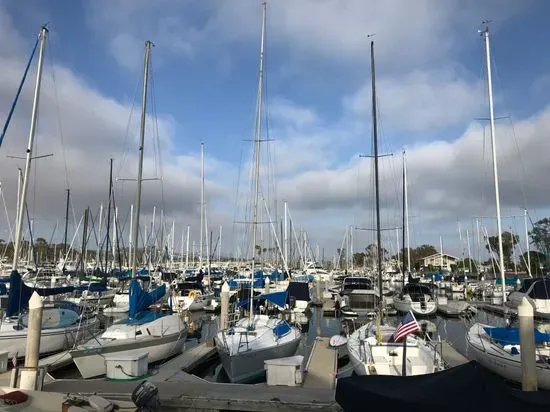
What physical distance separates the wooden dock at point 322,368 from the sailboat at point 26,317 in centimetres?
982

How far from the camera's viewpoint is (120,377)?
Answer: 14750mm

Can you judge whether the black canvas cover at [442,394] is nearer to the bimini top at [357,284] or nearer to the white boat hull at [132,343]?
→ the white boat hull at [132,343]

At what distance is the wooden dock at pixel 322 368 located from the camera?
48.8ft

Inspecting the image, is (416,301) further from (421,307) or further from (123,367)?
(123,367)

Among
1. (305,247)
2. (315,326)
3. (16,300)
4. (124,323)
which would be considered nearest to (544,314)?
(315,326)

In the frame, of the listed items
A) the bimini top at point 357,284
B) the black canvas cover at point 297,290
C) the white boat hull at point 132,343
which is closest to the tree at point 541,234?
the bimini top at point 357,284

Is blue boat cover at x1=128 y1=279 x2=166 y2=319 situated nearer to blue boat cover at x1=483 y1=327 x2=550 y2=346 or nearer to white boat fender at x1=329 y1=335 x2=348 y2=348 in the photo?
white boat fender at x1=329 y1=335 x2=348 y2=348

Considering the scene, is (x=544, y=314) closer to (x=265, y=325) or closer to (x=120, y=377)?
(x=265, y=325)

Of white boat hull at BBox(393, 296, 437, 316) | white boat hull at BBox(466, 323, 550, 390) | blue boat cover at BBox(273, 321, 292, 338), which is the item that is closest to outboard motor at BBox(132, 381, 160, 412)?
blue boat cover at BBox(273, 321, 292, 338)

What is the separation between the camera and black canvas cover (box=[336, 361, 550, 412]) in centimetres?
724

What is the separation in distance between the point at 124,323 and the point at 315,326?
1868 centimetres

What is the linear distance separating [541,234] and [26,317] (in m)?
84.9

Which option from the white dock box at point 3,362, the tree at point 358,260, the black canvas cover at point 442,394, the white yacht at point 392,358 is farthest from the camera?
the tree at point 358,260

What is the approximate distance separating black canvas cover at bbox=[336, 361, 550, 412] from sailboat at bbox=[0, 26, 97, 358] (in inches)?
577
